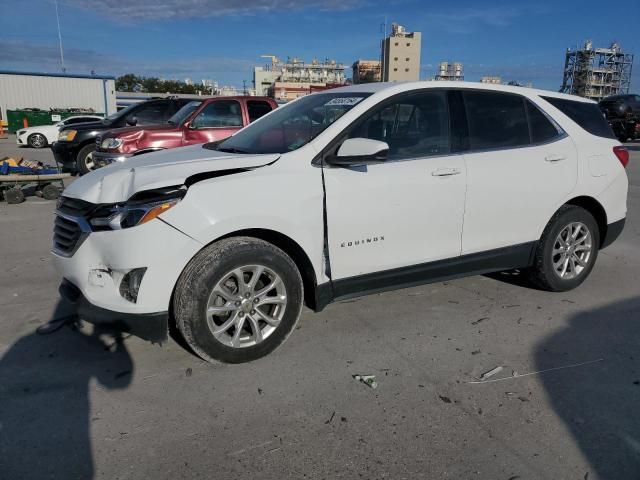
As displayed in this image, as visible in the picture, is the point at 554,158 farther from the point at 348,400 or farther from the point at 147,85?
the point at 147,85

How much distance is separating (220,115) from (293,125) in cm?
594

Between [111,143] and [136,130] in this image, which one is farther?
[136,130]

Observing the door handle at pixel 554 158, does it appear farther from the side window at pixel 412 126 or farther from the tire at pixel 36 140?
the tire at pixel 36 140

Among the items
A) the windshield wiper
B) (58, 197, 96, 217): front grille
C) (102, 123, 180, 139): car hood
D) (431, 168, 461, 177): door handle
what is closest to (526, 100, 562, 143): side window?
(431, 168, 461, 177): door handle

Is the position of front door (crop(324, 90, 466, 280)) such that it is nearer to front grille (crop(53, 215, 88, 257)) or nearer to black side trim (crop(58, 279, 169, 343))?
black side trim (crop(58, 279, 169, 343))

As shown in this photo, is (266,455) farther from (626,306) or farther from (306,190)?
(626,306)

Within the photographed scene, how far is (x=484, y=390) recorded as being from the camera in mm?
3010

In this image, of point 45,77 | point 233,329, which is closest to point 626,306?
point 233,329

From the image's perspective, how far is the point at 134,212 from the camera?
9.66ft

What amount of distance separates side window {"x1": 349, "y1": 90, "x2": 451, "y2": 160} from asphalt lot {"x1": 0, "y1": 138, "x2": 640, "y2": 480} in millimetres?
1364

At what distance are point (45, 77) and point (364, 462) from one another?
152 feet

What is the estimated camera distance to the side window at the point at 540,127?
429 centimetres

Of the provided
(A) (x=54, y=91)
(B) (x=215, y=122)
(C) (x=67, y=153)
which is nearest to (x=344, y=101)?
(B) (x=215, y=122)

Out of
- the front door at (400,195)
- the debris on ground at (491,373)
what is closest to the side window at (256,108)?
the front door at (400,195)
